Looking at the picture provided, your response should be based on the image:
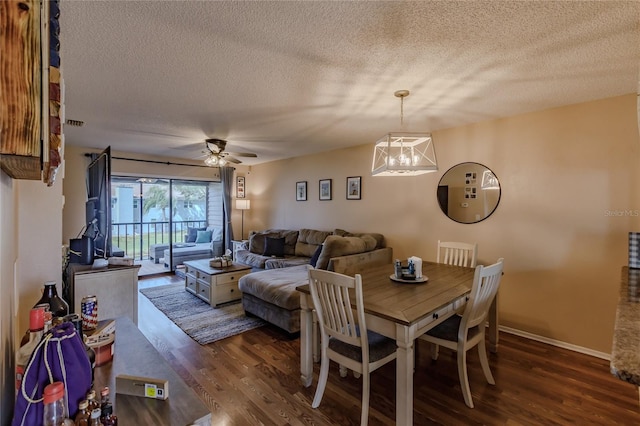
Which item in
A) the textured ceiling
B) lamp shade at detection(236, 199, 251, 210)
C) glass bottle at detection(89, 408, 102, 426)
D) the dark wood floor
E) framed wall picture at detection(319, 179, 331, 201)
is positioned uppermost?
the textured ceiling

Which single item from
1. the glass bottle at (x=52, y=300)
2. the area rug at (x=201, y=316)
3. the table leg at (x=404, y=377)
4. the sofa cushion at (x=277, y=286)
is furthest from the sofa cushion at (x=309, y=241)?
the glass bottle at (x=52, y=300)

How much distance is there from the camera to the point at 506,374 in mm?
2504

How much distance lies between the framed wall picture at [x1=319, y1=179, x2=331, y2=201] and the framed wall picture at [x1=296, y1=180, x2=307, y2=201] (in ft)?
1.43

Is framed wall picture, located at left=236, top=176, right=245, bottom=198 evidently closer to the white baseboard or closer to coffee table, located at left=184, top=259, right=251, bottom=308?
coffee table, located at left=184, top=259, right=251, bottom=308

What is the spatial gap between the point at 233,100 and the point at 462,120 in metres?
2.58

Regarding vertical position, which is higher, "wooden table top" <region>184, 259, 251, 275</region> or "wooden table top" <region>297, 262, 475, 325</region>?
"wooden table top" <region>297, 262, 475, 325</region>

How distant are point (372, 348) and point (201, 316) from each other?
2555 mm

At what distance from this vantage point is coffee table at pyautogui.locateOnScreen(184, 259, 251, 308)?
13.1 feet

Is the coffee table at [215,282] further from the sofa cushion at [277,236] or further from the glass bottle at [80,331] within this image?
the glass bottle at [80,331]

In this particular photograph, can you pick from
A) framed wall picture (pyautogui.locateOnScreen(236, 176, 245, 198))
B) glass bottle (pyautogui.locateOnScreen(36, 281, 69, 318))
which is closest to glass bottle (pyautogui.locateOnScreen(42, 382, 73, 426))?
glass bottle (pyautogui.locateOnScreen(36, 281, 69, 318))

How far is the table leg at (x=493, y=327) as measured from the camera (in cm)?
285

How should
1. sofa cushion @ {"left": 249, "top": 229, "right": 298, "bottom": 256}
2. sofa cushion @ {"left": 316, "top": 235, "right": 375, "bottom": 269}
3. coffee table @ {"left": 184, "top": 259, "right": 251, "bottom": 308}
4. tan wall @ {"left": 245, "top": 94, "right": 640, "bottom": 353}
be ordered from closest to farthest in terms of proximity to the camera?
tan wall @ {"left": 245, "top": 94, "right": 640, "bottom": 353}
sofa cushion @ {"left": 316, "top": 235, "right": 375, "bottom": 269}
coffee table @ {"left": 184, "top": 259, "right": 251, "bottom": 308}
sofa cushion @ {"left": 249, "top": 229, "right": 298, "bottom": 256}

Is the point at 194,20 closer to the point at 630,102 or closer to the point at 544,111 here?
the point at 544,111

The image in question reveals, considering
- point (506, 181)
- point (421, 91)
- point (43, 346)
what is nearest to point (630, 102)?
point (506, 181)
